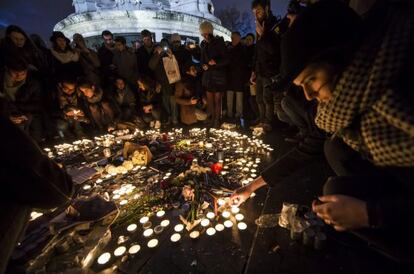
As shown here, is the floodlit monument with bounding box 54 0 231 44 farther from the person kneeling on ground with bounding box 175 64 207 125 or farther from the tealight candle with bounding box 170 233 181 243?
the tealight candle with bounding box 170 233 181 243

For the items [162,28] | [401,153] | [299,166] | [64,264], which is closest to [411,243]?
[401,153]

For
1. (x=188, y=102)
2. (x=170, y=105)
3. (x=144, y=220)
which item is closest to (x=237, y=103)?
(x=188, y=102)

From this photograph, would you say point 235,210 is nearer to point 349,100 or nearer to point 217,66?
point 349,100

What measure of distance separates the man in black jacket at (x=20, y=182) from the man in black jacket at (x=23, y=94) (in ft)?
13.2

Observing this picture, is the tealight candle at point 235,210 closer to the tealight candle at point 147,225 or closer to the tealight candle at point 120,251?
the tealight candle at point 147,225

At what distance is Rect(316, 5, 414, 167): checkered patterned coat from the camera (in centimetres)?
102

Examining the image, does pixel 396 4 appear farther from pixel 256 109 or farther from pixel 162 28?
pixel 162 28

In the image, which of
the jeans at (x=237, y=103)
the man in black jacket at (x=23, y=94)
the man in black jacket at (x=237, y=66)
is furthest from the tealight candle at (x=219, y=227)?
the jeans at (x=237, y=103)

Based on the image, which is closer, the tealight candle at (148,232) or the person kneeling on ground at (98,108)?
the tealight candle at (148,232)

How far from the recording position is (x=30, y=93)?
5242mm

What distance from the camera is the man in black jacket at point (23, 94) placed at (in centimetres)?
469

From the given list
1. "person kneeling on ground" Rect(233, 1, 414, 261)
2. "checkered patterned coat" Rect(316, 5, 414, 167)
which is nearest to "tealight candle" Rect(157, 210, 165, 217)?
"person kneeling on ground" Rect(233, 1, 414, 261)

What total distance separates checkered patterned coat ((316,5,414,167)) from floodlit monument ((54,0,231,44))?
35117mm

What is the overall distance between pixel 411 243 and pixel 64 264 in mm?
2292
